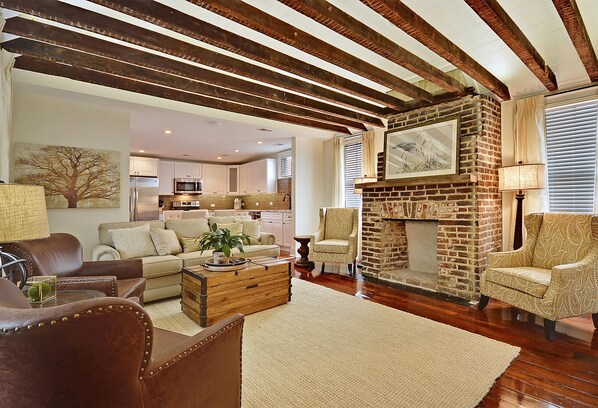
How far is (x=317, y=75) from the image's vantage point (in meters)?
3.12

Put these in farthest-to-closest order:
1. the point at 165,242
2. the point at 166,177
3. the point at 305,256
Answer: the point at 166,177 → the point at 305,256 → the point at 165,242

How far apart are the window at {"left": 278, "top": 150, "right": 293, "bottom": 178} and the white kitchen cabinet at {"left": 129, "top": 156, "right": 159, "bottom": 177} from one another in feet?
10.7

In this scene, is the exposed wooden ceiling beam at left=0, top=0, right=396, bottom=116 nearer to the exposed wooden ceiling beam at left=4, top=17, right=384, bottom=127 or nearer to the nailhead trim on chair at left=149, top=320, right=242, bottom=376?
the exposed wooden ceiling beam at left=4, top=17, right=384, bottom=127

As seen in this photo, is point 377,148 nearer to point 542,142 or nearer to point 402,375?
point 542,142

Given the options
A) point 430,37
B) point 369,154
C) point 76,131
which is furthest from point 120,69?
point 369,154

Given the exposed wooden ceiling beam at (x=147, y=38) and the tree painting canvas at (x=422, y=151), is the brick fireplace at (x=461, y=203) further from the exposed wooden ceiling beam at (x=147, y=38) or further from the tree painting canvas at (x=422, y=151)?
the exposed wooden ceiling beam at (x=147, y=38)

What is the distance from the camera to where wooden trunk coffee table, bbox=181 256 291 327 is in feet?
9.02

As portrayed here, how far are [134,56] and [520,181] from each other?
4110mm

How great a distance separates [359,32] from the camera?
2.30 meters

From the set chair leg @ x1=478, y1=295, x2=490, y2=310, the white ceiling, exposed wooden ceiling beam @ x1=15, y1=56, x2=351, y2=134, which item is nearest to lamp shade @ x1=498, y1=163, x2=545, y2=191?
the white ceiling

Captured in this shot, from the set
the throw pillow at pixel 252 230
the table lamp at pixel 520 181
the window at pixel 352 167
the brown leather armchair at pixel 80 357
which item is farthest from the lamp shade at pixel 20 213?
the window at pixel 352 167

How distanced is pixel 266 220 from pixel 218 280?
510 centimetres

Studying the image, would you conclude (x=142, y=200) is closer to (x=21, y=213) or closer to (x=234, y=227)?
(x=234, y=227)

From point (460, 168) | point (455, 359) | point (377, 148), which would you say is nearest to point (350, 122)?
point (377, 148)
